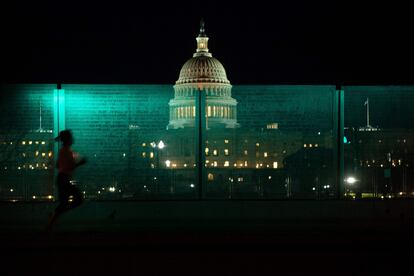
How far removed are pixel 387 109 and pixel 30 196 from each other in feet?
25.6

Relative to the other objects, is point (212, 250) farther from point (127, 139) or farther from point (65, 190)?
point (127, 139)

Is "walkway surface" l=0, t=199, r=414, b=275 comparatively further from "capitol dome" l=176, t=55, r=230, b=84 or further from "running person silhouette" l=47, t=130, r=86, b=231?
"capitol dome" l=176, t=55, r=230, b=84

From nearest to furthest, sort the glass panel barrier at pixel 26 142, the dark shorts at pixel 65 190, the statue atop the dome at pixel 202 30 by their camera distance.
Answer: the dark shorts at pixel 65 190
the glass panel barrier at pixel 26 142
the statue atop the dome at pixel 202 30

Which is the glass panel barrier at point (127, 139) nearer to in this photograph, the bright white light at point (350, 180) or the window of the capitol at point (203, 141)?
the window of the capitol at point (203, 141)

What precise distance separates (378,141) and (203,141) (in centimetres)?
381

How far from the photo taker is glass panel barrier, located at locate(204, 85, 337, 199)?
16.2 metres

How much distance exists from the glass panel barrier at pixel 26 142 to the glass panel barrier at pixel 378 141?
6276 mm

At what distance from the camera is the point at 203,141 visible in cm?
1595

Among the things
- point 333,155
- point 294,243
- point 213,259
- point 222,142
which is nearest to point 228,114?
point 222,142

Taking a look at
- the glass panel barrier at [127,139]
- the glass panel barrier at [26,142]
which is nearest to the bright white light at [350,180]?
the glass panel barrier at [127,139]

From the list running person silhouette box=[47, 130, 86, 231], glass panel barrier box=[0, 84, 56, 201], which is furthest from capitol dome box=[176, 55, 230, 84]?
running person silhouette box=[47, 130, 86, 231]

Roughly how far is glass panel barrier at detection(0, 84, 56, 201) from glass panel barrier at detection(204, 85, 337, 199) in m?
3.36

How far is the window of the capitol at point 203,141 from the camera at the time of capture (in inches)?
630

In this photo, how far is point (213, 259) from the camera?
28.8 ft
